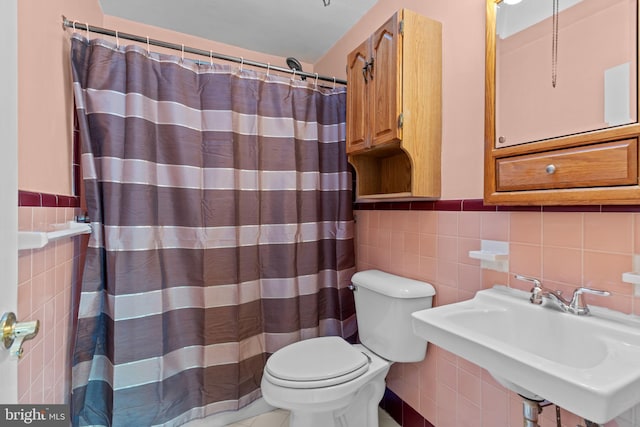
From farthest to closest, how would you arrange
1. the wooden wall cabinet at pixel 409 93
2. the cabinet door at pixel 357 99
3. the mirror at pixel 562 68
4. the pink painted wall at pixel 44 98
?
the cabinet door at pixel 357 99, the wooden wall cabinet at pixel 409 93, the pink painted wall at pixel 44 98, the mirror at pixel 562 68

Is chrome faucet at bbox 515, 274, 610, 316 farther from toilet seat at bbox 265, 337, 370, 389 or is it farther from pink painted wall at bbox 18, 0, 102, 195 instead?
pink painted wall at bbox 18, 0, 102, 195

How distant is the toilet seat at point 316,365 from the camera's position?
3.95 ft

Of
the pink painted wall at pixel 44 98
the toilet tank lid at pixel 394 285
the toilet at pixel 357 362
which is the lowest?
the toilet at pixel 357 362

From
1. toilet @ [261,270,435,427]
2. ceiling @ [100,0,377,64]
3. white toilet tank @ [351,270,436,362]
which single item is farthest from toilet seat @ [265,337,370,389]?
ceiling @ [100,0,377,64]

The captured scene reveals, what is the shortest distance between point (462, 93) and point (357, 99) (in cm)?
54

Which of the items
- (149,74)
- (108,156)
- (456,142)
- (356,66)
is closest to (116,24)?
(149,74)

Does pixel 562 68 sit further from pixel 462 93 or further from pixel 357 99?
pixel 357 99

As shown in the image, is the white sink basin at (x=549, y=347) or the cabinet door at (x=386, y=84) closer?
the white sink basin at (x=549, y=347)

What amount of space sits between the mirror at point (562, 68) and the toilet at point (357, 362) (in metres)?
0.79

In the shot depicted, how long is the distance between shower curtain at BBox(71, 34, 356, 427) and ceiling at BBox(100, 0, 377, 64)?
1.44ft

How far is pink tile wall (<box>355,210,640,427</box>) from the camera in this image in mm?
853

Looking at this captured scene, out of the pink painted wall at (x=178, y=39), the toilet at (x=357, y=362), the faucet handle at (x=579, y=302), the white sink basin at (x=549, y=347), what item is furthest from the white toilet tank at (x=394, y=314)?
Answer: the pink painted wall at (x=178, y=39)

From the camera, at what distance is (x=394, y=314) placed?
4.50 feet

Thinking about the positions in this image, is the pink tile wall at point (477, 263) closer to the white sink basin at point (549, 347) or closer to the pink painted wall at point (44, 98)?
the white sink basin at point (549, 347)
